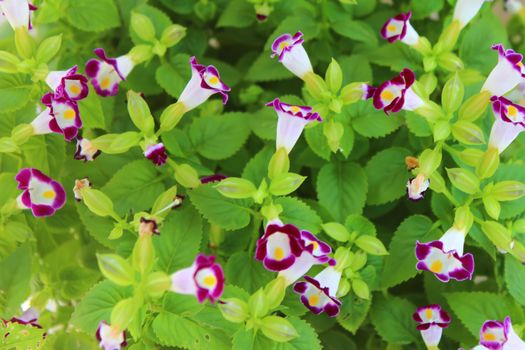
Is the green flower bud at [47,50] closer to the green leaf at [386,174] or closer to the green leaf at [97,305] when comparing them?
the green leaf at [97,305]

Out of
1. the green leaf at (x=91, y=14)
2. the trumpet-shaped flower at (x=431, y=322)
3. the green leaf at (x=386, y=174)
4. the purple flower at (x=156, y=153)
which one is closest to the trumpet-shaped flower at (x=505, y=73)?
the green leaf at (x=386, y=174)

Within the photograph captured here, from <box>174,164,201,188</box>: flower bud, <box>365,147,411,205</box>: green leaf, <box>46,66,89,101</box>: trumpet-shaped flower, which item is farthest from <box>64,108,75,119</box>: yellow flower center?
<box>365,147,411,205</box>: green leaf

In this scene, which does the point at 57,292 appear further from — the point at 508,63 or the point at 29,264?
the point at 508,63

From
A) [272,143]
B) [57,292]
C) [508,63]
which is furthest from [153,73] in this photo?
[508,63]

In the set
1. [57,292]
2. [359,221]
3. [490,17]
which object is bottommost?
[57,292]

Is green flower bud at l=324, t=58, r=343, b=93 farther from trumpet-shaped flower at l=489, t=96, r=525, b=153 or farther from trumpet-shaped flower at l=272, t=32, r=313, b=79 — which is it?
trumpet-shaped flower at l=489, t=96, r=525, b=153

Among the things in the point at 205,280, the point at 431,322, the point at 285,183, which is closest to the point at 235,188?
the point at 285,183
